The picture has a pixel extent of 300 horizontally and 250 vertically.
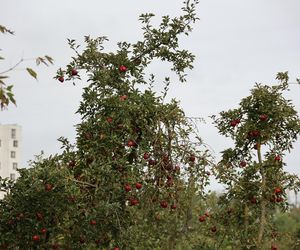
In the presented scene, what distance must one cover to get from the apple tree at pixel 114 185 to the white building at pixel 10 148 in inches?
2750

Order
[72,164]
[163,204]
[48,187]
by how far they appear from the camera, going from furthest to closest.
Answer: [72,164] < [163,204] < [48,187]

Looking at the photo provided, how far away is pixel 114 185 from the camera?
9.95 m

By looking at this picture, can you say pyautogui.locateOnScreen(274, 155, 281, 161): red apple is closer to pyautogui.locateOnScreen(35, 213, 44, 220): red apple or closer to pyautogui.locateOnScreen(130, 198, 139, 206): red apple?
pyautogui.locateOnScreen(130, 198, 139, 206): red apple

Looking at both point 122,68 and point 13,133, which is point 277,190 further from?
point 13,133

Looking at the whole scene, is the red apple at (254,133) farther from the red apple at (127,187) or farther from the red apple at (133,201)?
the red apple at (127,187)

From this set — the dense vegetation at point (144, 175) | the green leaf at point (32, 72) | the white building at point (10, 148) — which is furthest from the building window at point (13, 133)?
the green leaf at point (32, 72)

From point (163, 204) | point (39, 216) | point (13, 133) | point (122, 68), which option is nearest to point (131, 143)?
point (163, 204)

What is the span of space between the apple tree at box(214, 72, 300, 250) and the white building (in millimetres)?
69045

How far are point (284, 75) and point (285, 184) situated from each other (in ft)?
6.74

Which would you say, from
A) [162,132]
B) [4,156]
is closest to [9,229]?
[162,132]

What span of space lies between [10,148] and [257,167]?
7129 centimetres

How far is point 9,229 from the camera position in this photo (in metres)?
10.3

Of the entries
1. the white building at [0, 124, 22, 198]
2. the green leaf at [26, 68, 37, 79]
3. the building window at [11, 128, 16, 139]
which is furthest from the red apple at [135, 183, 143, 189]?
the building window at [11, 128, 16, 139]

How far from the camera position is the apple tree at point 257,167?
11.8m
